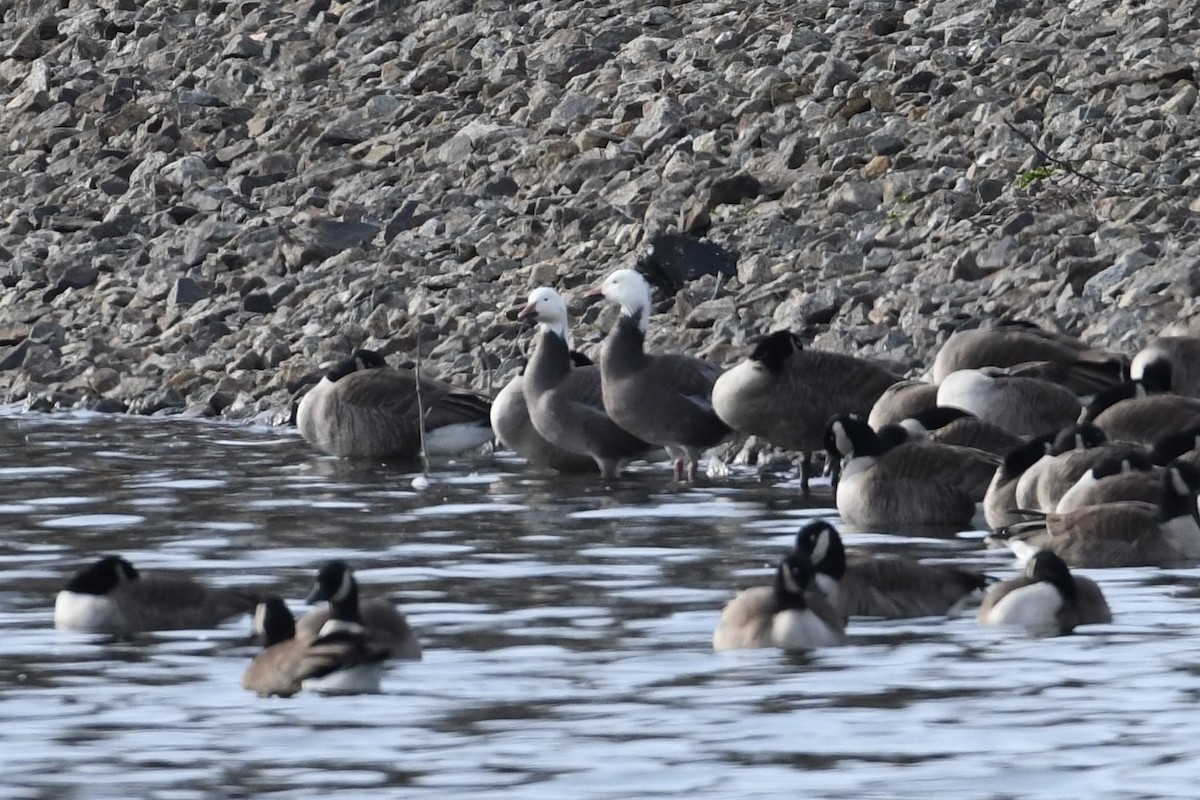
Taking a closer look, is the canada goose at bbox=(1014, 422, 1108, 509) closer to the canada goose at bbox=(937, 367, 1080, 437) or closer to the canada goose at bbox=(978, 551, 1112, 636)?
the canada goose at bbox=(937, 367, 1080, 437)

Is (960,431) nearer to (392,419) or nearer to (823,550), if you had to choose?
(823,550)

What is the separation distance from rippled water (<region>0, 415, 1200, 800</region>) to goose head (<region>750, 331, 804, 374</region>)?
1676mm

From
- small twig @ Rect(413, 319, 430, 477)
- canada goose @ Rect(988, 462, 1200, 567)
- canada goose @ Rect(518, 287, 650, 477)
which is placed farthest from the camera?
small twig @ Rect(413, 319, 430, 477)

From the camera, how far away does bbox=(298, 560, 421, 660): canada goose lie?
12352mm

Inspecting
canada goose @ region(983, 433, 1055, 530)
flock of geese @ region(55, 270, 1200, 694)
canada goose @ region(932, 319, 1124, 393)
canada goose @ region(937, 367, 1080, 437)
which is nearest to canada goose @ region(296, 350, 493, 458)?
flock of geese @ region(55, 270, 1200, 694)

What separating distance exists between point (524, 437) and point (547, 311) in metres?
1.09

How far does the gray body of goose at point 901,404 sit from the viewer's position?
19.4 meters

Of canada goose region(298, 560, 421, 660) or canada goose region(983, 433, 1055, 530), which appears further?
canada goose region(983, 433, 1055, 530)

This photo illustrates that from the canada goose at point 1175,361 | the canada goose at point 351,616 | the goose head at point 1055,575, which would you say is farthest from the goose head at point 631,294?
the canada goose at point 351,616

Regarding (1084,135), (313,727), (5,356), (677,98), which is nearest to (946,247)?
(1084,135)

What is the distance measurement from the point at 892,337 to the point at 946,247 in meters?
2.26

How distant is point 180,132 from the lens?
3325cm

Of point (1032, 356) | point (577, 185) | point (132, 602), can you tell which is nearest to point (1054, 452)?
point (1032, 356)

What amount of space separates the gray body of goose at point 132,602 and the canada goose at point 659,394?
263 inches
